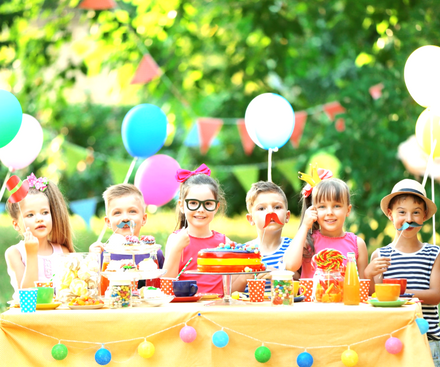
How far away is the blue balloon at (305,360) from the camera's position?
7.76ft

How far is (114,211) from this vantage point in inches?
133

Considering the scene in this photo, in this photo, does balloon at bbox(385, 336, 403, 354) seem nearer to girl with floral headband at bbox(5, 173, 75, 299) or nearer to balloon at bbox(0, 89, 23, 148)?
girl with floral headband at bbox(5, 173, 75, 299)

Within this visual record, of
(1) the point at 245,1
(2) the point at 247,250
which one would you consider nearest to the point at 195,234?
(2) the point at 247,250

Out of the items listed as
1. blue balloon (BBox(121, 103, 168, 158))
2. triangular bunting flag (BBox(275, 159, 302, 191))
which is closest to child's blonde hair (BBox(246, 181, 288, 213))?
blue balloon (BBox(121, 103, 168, 158))

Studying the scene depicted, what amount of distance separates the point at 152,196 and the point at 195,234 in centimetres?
195

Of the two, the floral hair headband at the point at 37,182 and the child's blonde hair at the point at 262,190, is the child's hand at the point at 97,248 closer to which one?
the floral hair headband at the point at 37,182

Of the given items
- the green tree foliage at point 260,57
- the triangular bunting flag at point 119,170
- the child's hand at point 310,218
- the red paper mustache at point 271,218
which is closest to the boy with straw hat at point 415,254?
the child's hand at point 310,218

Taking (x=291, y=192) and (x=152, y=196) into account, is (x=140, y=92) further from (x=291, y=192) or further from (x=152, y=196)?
(x=152, y=196)

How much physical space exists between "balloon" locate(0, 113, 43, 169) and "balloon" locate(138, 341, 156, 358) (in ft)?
7.81

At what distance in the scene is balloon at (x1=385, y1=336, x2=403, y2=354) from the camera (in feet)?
7.68

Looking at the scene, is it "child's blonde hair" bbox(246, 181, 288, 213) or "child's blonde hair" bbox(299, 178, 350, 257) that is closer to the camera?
"child's blonde hair" bbox(299, 178, 350, 257)

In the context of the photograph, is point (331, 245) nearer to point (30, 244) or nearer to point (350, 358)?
point (350, 358)

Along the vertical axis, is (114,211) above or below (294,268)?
above

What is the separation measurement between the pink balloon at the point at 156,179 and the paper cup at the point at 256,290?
263 centimetres
